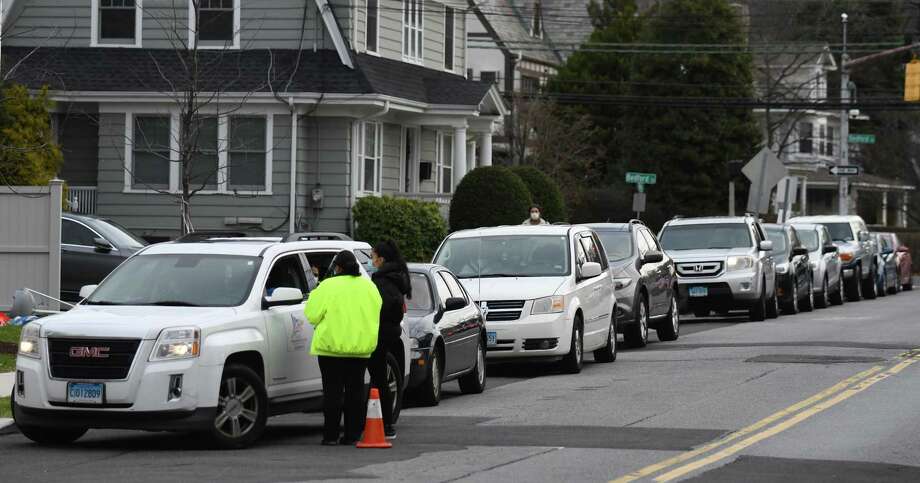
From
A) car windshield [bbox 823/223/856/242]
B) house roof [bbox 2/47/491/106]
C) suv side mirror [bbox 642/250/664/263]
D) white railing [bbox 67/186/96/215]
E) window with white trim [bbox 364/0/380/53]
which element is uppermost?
window with white trim [bbox 364/0/380/53]

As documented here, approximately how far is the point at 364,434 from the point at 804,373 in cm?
759

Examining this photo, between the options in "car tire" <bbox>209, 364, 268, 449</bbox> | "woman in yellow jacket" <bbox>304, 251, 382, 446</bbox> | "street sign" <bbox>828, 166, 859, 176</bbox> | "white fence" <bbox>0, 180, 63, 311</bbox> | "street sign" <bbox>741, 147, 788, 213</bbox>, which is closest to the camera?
"car tire" <bbox>209, 364, 268, 449</bbox>

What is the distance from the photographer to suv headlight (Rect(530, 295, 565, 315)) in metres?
18.5

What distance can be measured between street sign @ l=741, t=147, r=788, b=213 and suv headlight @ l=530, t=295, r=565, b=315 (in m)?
19.7

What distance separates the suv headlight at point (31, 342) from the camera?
12.3 m

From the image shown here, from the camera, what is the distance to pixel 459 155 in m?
38.5

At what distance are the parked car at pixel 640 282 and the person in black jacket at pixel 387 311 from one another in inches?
370

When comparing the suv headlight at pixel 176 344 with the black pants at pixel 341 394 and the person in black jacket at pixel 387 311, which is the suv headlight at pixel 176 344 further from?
the person in black jacket at pixel 387 311

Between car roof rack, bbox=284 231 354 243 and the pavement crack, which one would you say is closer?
the pavement crack

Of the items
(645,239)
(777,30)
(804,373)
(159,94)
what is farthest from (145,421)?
(777,30)

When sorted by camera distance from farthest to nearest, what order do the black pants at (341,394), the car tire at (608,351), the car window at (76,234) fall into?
the car window at (76,234) < the car tire at (608,351) < the black pants at (341,394)

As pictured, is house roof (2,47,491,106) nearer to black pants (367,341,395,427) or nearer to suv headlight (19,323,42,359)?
black pants (367,341,395,427)

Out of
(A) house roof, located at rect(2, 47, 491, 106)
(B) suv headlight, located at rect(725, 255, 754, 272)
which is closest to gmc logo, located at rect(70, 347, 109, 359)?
(B) suv headlight, located at rect(725, 255, 754, 272)

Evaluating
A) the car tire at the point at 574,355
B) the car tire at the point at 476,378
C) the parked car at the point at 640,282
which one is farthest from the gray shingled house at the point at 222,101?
the car tire at the point at 476,378
